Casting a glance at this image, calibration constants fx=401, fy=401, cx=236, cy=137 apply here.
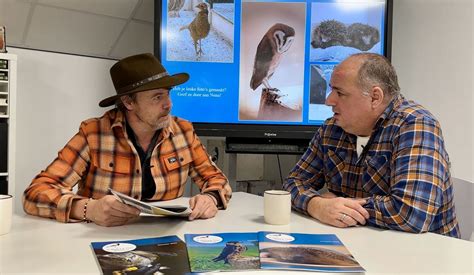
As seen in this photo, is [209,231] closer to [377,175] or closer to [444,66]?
[377,175]

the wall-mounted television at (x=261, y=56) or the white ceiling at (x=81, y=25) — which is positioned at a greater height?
the white ceiling at (x=81, y=25)

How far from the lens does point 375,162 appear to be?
4.44 feet

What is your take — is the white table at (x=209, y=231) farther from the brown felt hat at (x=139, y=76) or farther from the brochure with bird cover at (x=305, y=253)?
the brown felt hat at (x=139, y=76)

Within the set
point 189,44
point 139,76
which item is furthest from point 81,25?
point 139,76

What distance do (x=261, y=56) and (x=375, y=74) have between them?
1.07m

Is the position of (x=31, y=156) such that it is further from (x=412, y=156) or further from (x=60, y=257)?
(x=412, y=156)

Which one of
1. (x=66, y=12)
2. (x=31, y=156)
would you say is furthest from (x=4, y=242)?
(x=66, y=12)

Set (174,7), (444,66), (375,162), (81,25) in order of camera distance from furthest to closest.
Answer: (81,25), (174,7), (444,66), (375,162)

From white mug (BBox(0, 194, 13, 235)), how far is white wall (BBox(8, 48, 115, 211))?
1911 mm

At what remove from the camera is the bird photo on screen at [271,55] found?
238 centimetres

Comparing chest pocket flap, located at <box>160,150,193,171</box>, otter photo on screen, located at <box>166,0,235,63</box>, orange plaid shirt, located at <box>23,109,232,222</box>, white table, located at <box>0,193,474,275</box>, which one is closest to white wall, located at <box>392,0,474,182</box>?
otter photo on screen, located at <box>166,0,235,63</box>

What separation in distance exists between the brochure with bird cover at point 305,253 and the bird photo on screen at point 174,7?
1703 millimetres

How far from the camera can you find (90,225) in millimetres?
1140

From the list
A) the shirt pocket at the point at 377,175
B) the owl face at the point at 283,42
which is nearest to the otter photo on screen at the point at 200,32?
the owl face at the point at 283,42
